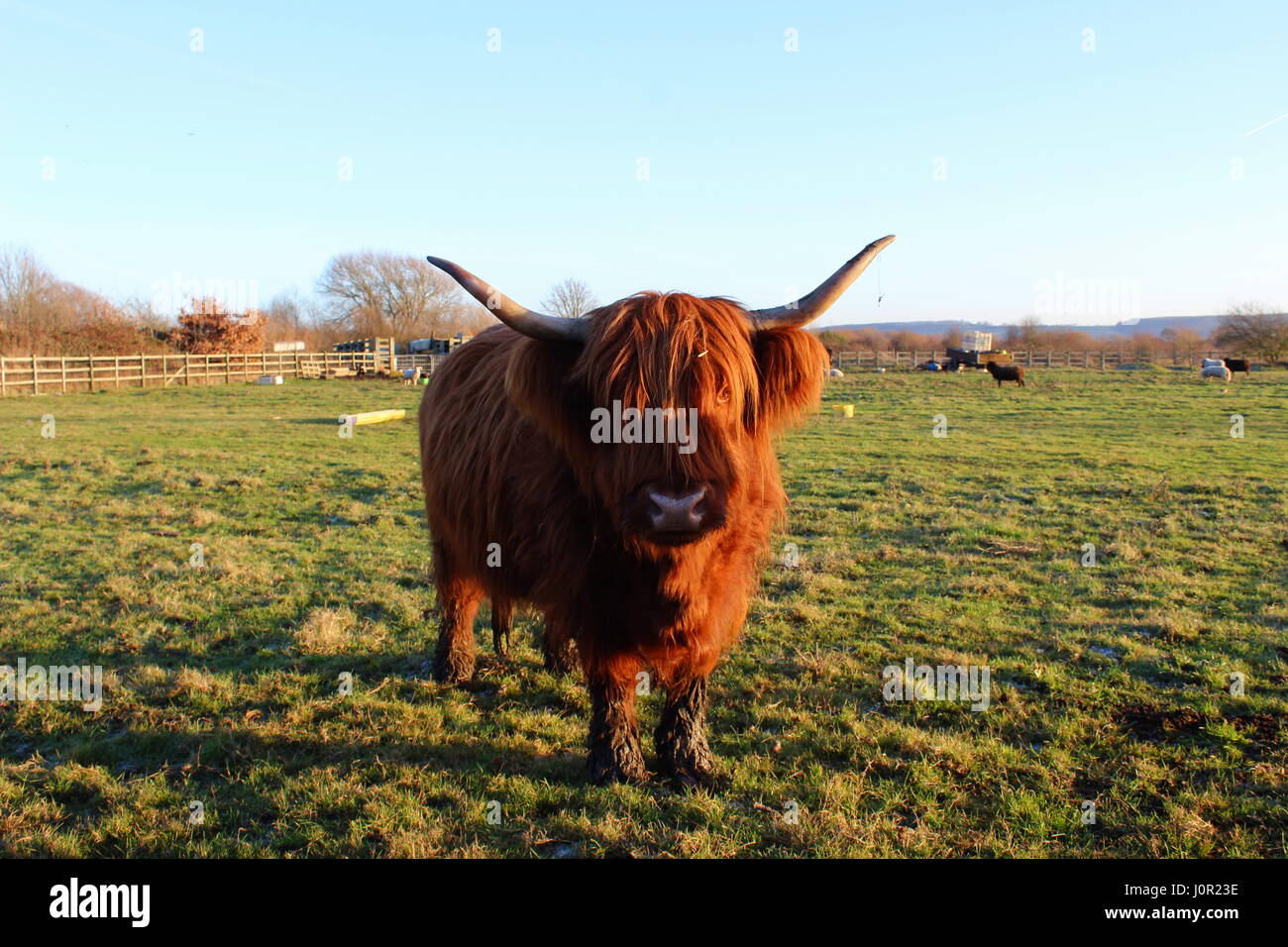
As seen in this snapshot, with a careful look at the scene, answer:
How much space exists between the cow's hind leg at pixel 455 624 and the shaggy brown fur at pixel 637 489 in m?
0.90

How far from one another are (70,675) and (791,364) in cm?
428

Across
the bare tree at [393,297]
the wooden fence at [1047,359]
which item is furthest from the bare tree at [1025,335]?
the bare tree at [393,297]

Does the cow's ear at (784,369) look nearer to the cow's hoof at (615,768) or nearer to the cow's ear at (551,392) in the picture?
the cow's ear at (551,392)

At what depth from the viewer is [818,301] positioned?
3.24 meters

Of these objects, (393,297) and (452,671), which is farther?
(393,297)

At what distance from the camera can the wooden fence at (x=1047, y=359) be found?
4469 cm

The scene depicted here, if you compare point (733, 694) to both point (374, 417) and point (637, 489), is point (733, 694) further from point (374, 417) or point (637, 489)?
point (374, 417)

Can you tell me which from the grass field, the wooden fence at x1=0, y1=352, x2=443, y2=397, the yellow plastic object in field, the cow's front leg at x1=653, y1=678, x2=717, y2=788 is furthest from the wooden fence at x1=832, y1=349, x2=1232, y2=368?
the cow's front leg at x1=653, y1=678, x2=717, y2=788

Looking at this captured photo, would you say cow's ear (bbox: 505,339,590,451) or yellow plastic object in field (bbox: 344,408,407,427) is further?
yellow plastic object in field (bbox: 344,408,407,427)

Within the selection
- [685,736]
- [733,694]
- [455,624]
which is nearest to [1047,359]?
[733,694]

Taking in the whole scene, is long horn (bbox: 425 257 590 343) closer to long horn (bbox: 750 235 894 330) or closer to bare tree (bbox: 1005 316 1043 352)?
long horn (bbox: 750 235 894 330)

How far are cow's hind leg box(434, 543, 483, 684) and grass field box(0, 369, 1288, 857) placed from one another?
130 millimetres

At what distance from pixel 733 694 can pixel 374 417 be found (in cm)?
1534

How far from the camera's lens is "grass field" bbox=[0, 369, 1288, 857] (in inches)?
120
